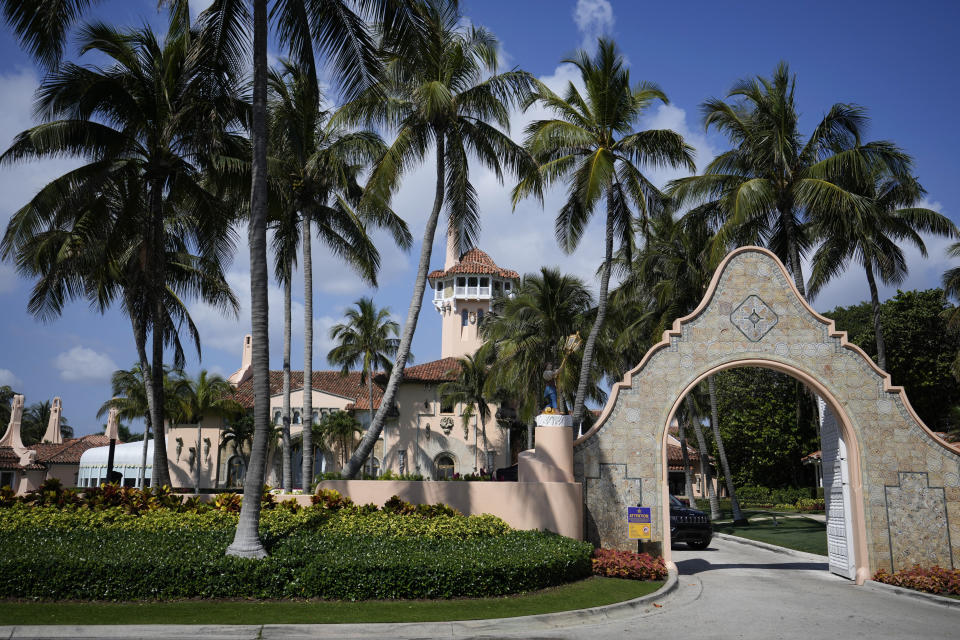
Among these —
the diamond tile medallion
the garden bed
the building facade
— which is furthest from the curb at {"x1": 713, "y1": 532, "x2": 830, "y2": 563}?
the building facade

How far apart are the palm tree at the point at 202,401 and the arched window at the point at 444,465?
14532mm

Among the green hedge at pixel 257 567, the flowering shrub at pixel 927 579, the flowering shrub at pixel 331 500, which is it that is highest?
the flowering shrub at pixel 331 500

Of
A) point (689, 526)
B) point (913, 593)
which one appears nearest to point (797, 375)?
point (913, 593)

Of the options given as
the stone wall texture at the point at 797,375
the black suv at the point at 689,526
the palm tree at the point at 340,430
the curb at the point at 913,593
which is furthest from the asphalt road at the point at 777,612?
the palm tree at the point at 340,430

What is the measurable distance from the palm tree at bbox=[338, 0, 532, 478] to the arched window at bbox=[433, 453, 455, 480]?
33832mm

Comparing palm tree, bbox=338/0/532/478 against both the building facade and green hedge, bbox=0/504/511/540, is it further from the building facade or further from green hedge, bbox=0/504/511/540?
the building facade

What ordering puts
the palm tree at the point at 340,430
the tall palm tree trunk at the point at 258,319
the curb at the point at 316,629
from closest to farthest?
the curb at the point at 316,629 → the tall palm tree trunk at the point at 258,319 → the palm tree at the point at 340,430

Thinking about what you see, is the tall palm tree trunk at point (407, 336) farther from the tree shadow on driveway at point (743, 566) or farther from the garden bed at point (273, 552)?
the tree shadow on driveway at point (743, 566)

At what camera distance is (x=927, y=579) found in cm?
1405

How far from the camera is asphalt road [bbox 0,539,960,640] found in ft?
30.2

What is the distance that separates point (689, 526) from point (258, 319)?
594 inches

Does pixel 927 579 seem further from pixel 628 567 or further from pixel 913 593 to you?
pixel 628 567

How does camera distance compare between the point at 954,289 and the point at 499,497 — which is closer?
the point at 499,497

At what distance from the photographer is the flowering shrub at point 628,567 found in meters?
14.4
